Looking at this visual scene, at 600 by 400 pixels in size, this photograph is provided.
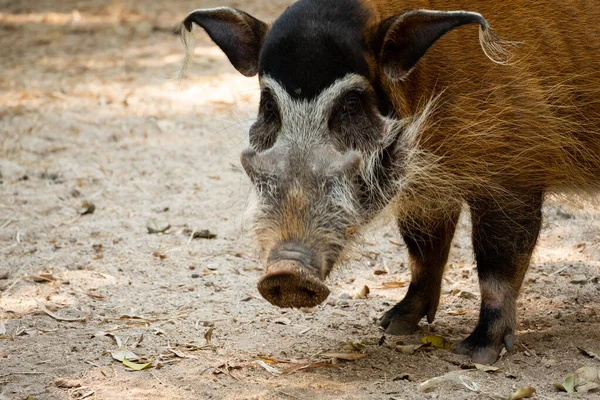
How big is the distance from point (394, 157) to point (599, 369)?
119cm

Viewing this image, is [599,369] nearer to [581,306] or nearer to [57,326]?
[581,306]

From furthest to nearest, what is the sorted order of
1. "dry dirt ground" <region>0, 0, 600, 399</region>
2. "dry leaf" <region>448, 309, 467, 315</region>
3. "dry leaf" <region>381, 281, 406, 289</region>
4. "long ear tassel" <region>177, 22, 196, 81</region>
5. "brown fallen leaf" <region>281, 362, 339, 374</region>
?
1. "dry leaf" <region>381, 281, 406, 289</region>
2. "dry leaf" <region>448, 309, 467, 315</region>
3. "long ear tassel" <region>177, 22, 196, 81</region>
4. "brown fallen leaf" <region>281, 362, 339, 374</region>
5. "dry dirt ground" <region>0, 0, 600, 399</region>

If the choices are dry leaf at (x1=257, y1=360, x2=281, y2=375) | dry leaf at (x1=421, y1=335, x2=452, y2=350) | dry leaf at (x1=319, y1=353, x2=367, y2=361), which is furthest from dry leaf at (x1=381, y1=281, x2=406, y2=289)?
dry leaf at (x1=257, y1=360, x2=281, y2=375)

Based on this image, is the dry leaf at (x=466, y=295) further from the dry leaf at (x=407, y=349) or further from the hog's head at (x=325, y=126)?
the hog's head at (x=325, y=126)

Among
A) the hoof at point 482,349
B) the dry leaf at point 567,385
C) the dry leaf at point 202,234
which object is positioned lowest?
the dry leaf at point 202,234

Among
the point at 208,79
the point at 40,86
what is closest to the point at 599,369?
the point at 208,79

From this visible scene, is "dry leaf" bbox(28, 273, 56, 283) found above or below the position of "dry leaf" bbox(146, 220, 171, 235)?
A: above

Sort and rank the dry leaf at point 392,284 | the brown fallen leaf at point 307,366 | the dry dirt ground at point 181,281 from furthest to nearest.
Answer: the dry leaf at point 392,284
the brown fallen leaf at point 307,366
the dry dirt ground at point 181,281

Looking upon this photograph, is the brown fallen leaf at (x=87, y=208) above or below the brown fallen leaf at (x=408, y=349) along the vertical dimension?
below

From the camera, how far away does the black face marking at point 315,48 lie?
343 cm

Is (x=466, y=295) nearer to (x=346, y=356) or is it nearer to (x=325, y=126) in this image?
(x=346, y=356)

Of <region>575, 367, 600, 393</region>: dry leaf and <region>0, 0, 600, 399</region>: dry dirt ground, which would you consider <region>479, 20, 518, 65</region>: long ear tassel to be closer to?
<region>0, 0, 600, 399</region>: dry dirt ground

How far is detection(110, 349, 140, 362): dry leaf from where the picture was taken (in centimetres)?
381

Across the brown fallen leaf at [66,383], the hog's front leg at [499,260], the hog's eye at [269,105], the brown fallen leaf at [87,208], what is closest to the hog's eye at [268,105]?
the hog's eye at [269,105]
